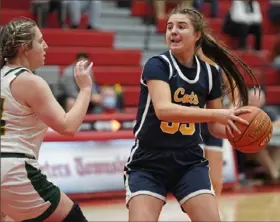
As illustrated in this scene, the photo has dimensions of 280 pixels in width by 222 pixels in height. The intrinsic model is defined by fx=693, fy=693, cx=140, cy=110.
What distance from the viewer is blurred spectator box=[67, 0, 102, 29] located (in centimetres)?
1119

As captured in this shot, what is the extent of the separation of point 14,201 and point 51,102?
570 mm

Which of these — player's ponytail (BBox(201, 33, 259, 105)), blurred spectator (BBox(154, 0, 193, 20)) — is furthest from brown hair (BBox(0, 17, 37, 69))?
blurred spectator (BBox(154, 0, 193, 20))

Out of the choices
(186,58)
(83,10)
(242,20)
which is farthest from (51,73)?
(186,58)

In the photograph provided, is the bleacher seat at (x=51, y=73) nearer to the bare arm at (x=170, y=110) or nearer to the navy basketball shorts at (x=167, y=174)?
the navy basketball shorts at (x=167, y=174)

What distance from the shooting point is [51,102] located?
3.68 m

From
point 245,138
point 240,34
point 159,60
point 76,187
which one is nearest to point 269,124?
point 245,138

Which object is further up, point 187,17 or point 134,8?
point 187,17

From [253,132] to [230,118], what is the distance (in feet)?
0.74

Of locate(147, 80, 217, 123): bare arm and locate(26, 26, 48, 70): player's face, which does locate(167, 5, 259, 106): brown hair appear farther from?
locate(26, 26, 48, 70): player's face

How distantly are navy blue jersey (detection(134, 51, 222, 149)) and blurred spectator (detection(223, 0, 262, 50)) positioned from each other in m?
8.21

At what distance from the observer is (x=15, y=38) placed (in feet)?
12.4

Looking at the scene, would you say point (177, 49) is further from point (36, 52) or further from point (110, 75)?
point (110, 75)

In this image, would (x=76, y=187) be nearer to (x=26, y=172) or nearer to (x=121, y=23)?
(x=26, y=172)

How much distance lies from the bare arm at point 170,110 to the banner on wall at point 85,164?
3.81 metres
